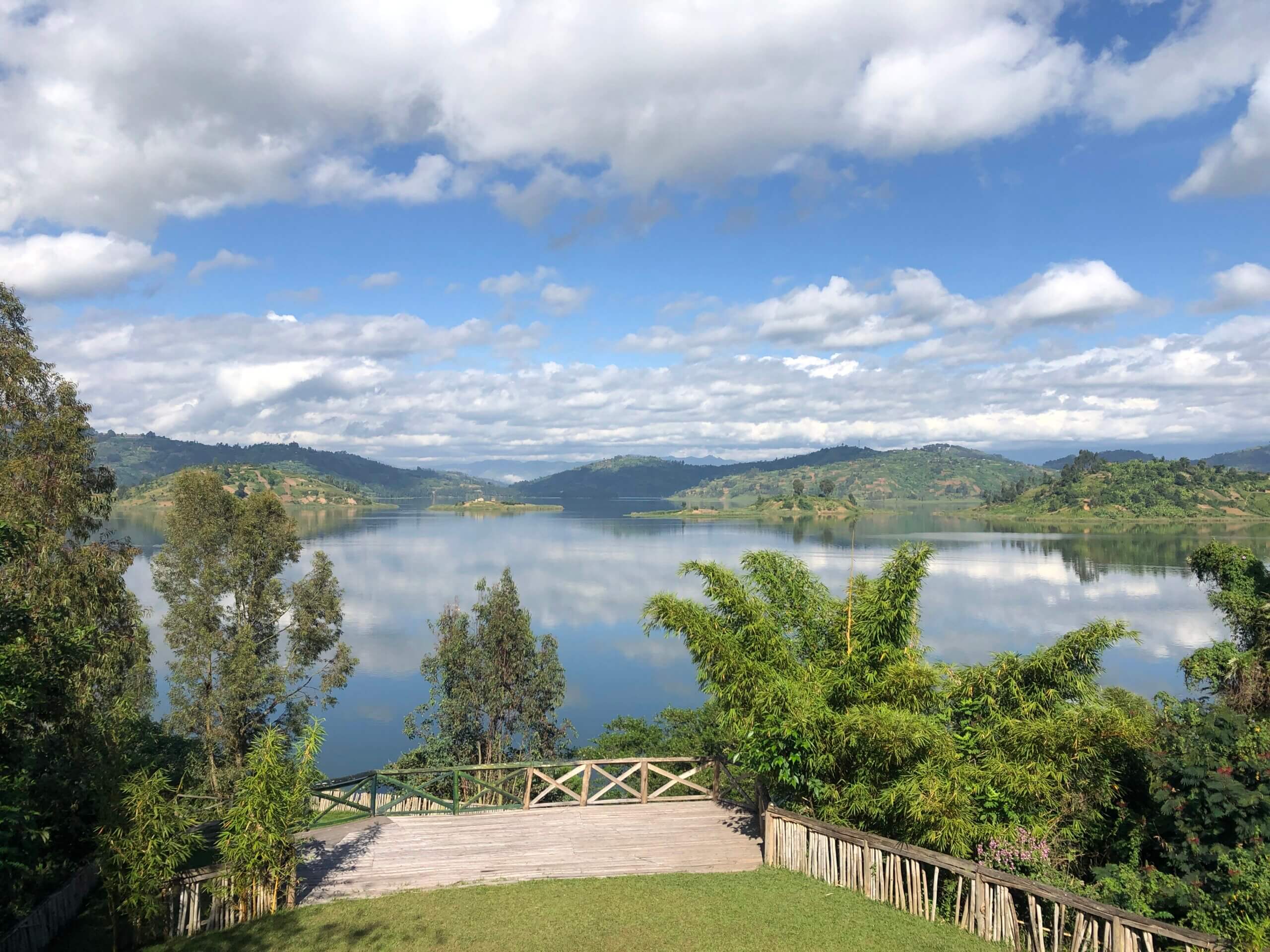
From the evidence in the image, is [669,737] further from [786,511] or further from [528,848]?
[786,511]

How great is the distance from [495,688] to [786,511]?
15483 cm

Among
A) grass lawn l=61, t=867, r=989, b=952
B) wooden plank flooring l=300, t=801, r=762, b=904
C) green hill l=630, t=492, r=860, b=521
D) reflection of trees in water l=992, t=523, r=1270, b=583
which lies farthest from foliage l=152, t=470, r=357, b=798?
green hill l=630, t=492, r=860, b=521

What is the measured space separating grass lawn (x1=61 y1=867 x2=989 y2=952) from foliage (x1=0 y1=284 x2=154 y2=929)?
1503mm

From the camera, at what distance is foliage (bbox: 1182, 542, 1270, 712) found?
15.9m

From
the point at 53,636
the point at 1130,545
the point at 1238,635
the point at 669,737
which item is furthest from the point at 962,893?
the point at 1130,545

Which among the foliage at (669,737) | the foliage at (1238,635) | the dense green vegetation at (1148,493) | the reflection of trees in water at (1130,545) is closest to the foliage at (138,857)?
the foliage at (669,737)

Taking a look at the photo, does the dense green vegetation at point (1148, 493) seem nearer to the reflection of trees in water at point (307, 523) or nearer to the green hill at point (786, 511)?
the green hill at point (786, 511)

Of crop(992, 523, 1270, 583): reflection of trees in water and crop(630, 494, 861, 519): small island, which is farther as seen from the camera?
crop(630, 494, 861, 519): small island

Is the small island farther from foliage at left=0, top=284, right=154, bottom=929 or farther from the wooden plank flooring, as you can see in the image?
the wooden plank flooring

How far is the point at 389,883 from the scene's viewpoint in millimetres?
9680

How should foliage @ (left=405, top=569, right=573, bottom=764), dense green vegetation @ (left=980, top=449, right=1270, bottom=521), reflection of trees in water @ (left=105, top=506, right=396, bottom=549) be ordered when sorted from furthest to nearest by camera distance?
dense green vegetation @ (left=980, top=449, right=1270, bottom=521) → reflection of trees in water @ (left=105, top=506, right=396, bottom=549) → foliage @ (left=405, top=569, right=573, bottom=764)

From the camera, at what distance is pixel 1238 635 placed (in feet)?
72.5

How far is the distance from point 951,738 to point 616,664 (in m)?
33.5

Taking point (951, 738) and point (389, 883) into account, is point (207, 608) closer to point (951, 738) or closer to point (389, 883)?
point (389, 883)
